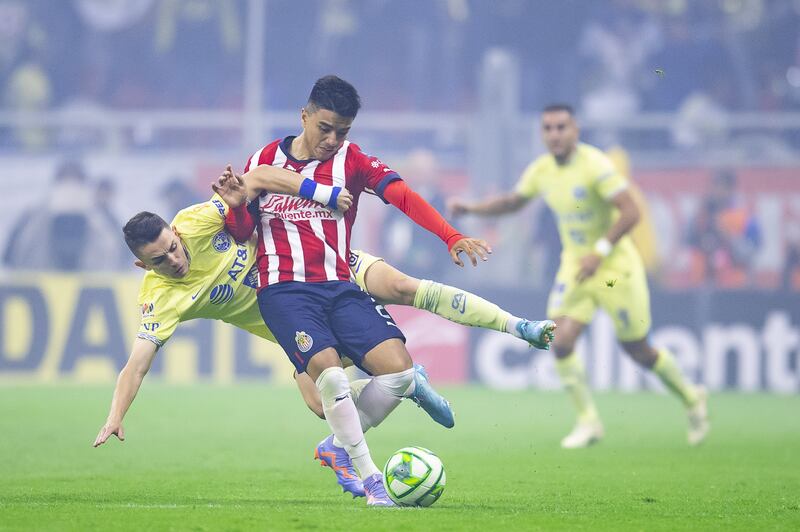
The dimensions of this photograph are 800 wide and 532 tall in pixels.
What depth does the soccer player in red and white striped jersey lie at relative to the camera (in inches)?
257

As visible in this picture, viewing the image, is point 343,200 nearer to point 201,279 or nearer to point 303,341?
point 303,341

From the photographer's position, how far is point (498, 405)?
13734 millimetres

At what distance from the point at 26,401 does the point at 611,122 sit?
799 cm

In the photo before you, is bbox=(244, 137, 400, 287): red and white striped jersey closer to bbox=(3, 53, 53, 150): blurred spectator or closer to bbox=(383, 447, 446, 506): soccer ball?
bbox=(383, 447, 446, 506): soccer ball

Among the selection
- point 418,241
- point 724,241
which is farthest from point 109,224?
point 724,241

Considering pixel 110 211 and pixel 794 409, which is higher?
pixel 110 211

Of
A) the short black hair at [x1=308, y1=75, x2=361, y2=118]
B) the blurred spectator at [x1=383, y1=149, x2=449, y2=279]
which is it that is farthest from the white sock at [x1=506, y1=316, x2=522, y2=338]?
the blurred spectator at [x1=383, y1=149, x2=449, y2=279]

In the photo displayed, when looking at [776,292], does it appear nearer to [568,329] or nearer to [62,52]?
[568,329]

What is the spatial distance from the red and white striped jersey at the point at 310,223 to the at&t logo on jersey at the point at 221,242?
38cm

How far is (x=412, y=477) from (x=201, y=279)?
181cm

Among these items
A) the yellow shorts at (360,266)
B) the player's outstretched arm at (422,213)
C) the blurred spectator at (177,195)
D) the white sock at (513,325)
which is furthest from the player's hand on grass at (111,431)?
the blurred spectator at (177,195)

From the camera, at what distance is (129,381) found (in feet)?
22.3

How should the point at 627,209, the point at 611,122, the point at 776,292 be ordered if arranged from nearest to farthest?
the point at 627,209 → the point at 776,292 → the point at 611,122

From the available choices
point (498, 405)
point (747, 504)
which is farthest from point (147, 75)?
point (747, 504)
